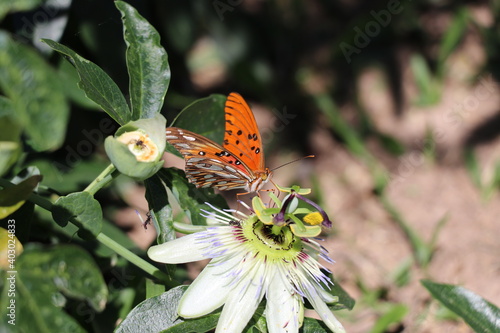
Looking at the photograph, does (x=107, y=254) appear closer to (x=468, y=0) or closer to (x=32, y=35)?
(x=32, y=35)

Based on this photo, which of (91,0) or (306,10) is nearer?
(91,0)

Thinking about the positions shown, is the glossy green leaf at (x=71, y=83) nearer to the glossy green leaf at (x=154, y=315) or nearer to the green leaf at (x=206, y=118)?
the green leaf at (x=206, y=118)

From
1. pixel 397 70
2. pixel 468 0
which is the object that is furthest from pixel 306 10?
pixel 468 0

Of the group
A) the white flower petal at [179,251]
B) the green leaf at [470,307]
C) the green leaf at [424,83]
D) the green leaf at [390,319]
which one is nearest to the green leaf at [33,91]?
the white flower petal at [179,251]

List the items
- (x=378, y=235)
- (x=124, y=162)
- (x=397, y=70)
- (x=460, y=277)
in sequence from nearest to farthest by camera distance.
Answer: (x=124, y=162), (x=460, y=277), (x=378, y=235), (x=397, y=70)

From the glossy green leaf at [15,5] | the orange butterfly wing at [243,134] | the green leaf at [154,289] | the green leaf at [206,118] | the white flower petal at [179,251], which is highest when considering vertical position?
the orange butterfly wing at [243,134]

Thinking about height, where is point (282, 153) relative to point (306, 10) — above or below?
below

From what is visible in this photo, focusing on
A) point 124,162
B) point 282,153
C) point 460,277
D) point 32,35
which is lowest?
point 282,153
